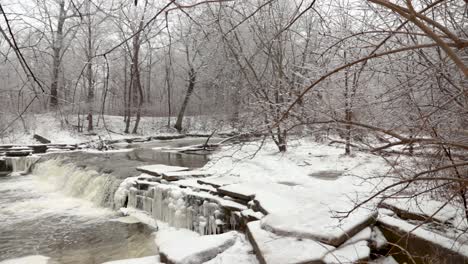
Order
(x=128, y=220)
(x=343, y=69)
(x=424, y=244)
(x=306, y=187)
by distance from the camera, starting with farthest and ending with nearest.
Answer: (x=128, y=220), (x=306, y=187), (x=343, y=69), (x=424, y=244)

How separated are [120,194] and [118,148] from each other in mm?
7484

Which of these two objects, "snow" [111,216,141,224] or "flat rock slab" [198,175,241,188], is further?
"snow" [111,216,141,224]

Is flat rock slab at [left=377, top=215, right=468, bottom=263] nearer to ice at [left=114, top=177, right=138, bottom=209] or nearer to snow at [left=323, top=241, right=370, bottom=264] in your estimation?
snow at [left=323, top=241, right=370, bottom=264]

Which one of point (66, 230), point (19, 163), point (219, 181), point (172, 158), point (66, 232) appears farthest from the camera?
point (19, 163)

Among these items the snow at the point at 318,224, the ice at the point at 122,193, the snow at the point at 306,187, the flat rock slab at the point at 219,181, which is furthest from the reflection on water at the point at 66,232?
the snow at the point at 318,224

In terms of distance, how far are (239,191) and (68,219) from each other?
12.0 ft

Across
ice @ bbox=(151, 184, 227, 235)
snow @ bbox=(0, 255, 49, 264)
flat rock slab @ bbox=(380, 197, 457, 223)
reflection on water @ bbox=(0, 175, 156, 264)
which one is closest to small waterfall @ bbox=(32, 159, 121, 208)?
reflection on water @ bbox=(0, 175, 156, 264)

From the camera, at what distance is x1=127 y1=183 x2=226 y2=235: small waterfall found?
5.22m

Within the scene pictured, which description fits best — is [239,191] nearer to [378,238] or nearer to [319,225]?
[319,225]

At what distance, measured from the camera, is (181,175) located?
693 cm

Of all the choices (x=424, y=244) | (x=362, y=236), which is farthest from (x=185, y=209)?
(x=424, y=244)

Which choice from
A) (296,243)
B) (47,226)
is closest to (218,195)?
(296,243)

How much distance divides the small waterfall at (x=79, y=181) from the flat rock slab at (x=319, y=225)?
4.78m

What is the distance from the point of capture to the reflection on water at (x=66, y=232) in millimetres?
5070
